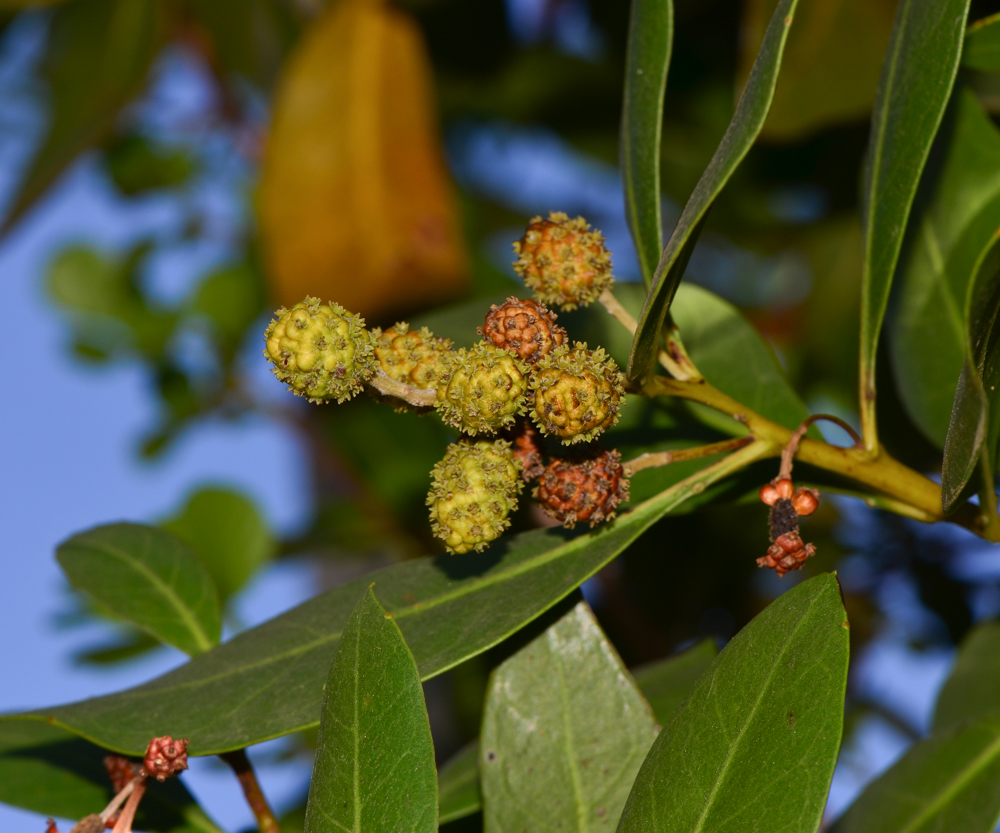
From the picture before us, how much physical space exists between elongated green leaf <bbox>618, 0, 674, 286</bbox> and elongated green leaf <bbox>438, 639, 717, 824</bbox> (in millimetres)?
505

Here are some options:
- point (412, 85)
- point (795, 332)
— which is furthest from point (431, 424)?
point (795, 332)

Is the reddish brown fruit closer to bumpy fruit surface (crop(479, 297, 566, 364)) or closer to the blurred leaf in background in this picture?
bumpy fruit surface (crop(479, 297, 566, 364))

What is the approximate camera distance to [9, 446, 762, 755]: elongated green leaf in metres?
0.92

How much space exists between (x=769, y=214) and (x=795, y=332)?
13.4 inches

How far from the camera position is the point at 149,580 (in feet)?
4.16

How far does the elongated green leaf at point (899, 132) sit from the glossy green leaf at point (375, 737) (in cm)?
51

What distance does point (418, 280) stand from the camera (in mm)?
2186

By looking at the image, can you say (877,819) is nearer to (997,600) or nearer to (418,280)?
(997,600)

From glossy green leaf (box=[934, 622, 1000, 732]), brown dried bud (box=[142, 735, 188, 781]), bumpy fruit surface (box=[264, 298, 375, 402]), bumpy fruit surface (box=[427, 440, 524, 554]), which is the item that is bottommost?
glossy green leaf (box=[934, 622, 1000, 732])

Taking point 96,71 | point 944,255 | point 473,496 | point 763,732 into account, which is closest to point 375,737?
point 473,496

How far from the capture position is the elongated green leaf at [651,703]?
1.16 meters

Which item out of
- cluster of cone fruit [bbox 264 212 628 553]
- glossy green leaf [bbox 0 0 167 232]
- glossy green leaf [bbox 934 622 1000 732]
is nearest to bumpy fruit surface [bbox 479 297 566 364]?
cluster of cone fruit [bbox 264 212 628 553]

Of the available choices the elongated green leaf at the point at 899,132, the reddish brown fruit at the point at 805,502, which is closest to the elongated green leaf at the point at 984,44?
the elongated green leaf at the point at 899,132

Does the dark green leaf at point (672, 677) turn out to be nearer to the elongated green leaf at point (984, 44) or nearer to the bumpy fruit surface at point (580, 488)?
the bumpy fruit surface at point (580, 488)
